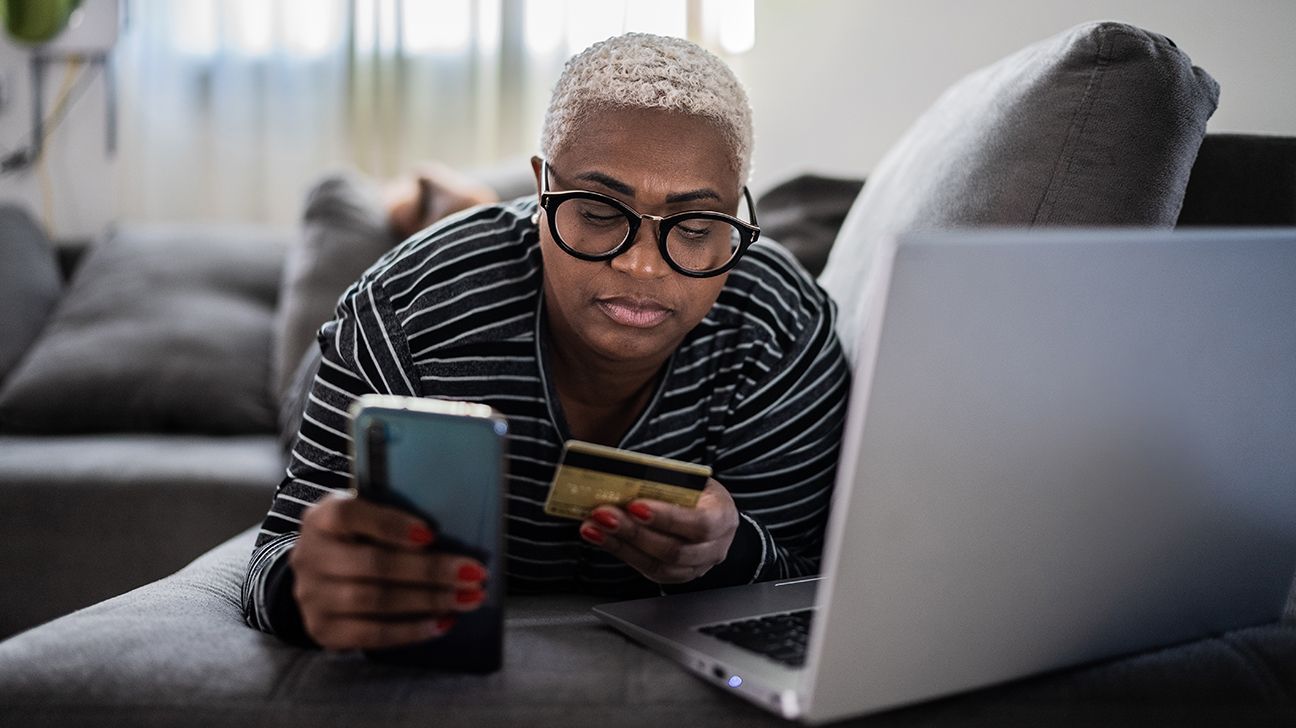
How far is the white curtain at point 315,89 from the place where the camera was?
2949 millimetres

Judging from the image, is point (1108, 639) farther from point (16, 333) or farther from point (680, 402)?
point (16, 333)

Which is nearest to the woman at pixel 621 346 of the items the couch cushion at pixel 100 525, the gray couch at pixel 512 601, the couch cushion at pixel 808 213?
the gray couch at pixel 512 601

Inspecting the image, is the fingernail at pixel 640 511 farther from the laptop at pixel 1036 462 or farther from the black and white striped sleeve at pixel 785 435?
the black and white striped sleeve at pixel 785 435

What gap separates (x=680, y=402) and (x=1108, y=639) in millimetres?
512

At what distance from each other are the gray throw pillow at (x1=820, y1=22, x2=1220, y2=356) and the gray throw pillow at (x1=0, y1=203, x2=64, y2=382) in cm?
200

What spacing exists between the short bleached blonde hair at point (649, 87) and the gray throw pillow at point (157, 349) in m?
1.40

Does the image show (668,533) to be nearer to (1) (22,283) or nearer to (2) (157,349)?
(2) (157,349)

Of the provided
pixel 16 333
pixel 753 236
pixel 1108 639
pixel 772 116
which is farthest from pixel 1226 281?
pixel 16 333

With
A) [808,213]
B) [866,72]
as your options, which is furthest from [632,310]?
[866,72]

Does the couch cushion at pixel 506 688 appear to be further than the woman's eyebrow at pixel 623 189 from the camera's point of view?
No

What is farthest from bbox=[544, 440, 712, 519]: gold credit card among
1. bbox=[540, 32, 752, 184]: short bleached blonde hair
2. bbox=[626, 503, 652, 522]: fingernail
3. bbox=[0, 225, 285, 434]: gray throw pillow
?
bbox=[0, 225, 285, 434]: gray throw pillow

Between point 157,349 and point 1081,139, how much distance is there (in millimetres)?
1871

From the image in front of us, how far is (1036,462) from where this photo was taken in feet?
2.23

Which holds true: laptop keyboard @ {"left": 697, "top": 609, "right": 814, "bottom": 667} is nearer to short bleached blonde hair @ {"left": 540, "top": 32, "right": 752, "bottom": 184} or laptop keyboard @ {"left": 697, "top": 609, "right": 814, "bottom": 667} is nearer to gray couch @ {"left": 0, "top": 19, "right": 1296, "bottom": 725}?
gray couch @ {"left": 0, "top": 19, "right": 1296, "bottom": 725}
